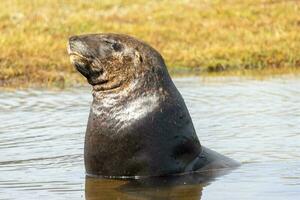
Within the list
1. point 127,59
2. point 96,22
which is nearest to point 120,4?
point 96,22

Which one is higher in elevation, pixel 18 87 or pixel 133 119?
pixel 133 119

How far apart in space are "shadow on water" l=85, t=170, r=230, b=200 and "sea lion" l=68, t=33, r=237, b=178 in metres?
0.14

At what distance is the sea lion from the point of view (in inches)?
386

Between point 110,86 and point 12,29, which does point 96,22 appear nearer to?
point 12,29

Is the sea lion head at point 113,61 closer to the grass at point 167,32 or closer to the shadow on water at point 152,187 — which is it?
the shadow on water at point 152,187

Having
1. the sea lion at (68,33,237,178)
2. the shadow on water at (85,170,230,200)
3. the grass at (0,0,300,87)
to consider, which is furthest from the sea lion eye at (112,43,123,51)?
the grass at (0,0,300,87)

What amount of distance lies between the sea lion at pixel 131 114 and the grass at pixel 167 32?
11026 mm

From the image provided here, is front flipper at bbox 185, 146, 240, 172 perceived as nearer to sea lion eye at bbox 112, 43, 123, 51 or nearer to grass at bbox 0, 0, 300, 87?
sea lion eye at bbox 112, 43, 123, 51

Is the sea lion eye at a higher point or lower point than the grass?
higher

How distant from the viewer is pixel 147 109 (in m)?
9.88

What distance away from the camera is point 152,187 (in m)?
9.47

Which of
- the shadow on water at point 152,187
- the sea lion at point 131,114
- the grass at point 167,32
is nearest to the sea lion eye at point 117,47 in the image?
the sea lion at point 131,114

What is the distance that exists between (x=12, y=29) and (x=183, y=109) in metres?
19.7

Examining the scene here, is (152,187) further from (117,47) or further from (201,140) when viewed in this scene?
(201,140)
